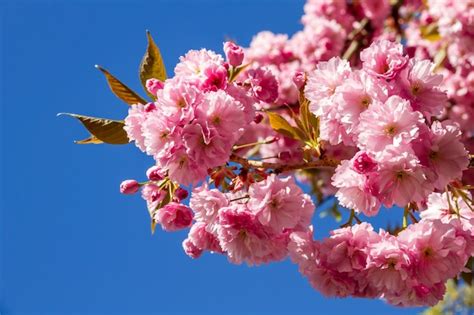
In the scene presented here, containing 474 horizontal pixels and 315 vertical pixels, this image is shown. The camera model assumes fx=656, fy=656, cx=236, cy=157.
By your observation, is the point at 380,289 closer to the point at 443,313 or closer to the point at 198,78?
the point at 198,78

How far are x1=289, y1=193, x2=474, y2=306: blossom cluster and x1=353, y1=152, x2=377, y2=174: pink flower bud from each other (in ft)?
0.88

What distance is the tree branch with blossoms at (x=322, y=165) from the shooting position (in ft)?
6.03

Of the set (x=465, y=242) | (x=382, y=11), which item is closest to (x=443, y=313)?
(x=382, y=11)

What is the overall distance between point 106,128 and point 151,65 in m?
0.27

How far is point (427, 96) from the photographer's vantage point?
196 centimetres

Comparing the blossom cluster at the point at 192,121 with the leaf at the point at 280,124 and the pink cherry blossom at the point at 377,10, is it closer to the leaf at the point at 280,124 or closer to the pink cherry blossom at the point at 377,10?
the leaf at the point at 280,124

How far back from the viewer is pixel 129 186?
2.25m

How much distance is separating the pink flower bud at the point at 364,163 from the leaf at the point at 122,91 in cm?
80

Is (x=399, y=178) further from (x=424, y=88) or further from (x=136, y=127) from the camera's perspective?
(x=136, y=127)

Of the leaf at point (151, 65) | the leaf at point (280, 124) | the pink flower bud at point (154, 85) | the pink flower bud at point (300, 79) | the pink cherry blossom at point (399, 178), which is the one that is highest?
the leaf at point (151, 65)

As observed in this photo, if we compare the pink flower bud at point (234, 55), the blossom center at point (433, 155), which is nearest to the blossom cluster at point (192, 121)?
the pink flower bud at point (234, 55)

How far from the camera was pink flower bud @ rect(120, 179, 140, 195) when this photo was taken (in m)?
2.25

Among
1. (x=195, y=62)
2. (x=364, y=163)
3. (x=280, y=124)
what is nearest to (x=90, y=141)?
Result: (x=195, y=62)

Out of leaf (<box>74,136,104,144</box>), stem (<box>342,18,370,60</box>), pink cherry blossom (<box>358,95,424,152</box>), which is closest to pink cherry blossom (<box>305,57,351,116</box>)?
pink cherry blossom (<box>358,95,424,152</box>)
